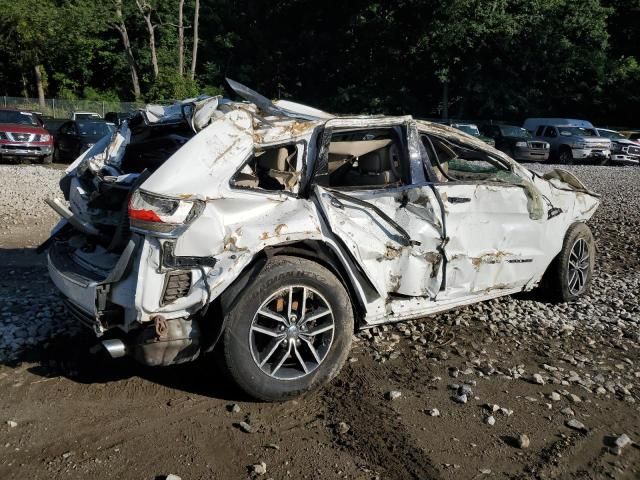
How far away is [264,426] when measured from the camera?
381 centimetres

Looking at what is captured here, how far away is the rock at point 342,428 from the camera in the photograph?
12.4ft

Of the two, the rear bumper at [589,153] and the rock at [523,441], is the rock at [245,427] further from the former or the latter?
the rear bumper at [589,153]

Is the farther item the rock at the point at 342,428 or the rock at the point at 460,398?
the rock at the point at 460,398

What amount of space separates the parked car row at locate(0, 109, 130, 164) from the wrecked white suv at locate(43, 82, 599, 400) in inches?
601

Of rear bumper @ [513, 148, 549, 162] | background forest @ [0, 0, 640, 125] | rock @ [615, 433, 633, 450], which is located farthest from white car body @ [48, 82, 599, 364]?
background forest @ [0, 0, 640, 125]

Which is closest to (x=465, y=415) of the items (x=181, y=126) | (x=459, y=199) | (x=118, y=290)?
(x=459, y=199)

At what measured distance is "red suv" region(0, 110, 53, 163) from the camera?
1977 centimetres

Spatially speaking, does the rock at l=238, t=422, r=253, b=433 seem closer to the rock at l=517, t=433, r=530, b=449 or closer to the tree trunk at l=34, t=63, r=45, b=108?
the rock at l=517, t=433, r=530, b=449

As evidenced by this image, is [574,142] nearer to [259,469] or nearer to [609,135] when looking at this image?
[609,135]

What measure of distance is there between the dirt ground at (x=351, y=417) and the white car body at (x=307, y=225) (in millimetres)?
503

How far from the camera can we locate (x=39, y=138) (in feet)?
66.4

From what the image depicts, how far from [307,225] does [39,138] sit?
730 inches

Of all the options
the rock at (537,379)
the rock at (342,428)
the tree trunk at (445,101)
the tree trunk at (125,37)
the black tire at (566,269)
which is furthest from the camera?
the tree trunk at (445,101)

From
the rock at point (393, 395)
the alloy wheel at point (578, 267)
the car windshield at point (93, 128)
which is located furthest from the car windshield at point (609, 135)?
the rock at point (393, 395)
